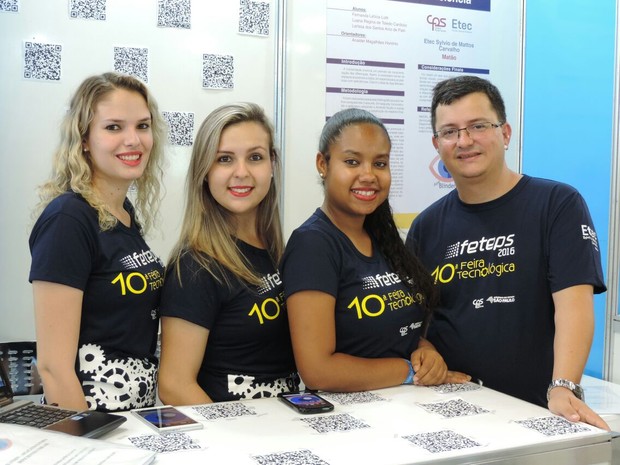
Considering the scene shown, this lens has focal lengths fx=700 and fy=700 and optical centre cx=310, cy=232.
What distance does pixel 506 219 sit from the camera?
2.02 metres

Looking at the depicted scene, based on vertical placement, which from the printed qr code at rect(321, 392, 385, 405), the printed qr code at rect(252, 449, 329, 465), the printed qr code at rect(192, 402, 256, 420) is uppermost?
the printed qr code at rect(252, 449, 329, 465)

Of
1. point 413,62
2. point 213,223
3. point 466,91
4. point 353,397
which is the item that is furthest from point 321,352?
point 413,62

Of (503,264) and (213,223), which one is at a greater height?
(213,223)

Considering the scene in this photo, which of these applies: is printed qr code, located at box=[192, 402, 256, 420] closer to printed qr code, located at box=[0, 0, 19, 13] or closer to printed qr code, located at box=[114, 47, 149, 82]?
printed qr code, located at box=[114, 47, 149, 82]

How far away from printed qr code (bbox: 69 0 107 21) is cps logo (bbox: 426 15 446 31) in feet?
5.35

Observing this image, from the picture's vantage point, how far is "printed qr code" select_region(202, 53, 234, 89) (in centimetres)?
312

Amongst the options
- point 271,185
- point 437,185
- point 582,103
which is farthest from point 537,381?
point 582,103

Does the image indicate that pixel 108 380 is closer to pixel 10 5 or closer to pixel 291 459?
pixel 291 459

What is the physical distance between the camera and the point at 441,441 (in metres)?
1.34

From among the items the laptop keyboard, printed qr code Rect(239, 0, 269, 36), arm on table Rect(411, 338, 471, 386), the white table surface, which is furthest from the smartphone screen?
printed qr code Rect(239, 0, 269, 36)

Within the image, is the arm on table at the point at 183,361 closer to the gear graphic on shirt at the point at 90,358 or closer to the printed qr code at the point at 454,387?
the gear graphic on shirt at the point at 90,358

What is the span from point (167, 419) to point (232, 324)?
0.36 meters

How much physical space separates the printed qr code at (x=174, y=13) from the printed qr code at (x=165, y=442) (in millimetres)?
2163

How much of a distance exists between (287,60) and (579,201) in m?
1.71
